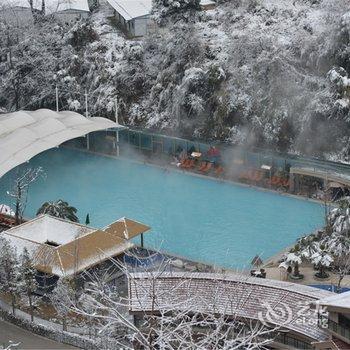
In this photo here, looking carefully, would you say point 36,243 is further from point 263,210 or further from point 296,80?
point 296,80

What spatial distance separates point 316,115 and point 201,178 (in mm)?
5578

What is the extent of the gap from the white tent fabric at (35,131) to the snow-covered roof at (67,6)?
12922 mm

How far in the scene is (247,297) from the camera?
1875cm

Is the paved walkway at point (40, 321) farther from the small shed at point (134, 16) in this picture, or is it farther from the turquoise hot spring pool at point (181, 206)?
the small shed at point (134, 16)

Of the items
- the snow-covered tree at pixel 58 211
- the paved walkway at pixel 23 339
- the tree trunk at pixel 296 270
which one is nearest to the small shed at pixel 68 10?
the snow-covered tree at pixel 58 211

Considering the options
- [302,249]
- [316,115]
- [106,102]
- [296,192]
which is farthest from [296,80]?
[302,249]

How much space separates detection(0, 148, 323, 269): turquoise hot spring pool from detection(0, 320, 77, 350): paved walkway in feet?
19.4

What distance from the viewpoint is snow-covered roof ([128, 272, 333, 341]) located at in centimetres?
1788

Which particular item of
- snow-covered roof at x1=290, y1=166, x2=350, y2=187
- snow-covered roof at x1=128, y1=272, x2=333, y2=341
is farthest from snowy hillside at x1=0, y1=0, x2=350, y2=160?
snow-covered roof at x1=128, y1=272, x2=333, y2=341

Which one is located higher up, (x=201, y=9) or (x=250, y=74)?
(x=201, y=9)

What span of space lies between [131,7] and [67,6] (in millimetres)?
4571

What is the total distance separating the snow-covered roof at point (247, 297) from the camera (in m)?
17.9

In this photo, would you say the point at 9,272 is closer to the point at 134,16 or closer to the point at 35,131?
the point at 35,131

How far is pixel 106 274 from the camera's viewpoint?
22.1 meters
